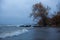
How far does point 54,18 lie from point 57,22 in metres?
2.46

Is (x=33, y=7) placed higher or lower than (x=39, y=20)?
higher

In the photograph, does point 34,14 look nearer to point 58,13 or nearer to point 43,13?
point 43,13

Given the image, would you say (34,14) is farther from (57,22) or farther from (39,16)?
(57,22)

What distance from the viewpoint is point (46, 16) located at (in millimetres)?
66312

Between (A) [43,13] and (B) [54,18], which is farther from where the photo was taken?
(A) [43,13]

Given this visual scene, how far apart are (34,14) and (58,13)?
339 inches

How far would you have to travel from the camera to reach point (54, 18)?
204ft

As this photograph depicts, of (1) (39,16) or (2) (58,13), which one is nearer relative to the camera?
(2) (58,13)

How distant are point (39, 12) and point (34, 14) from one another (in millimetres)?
2889

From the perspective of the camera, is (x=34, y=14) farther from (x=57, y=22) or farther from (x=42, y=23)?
(x=57, y=22)

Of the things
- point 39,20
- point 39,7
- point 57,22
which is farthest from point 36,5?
point 57,22

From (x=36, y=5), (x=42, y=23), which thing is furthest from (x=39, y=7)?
(x=42, y=23)

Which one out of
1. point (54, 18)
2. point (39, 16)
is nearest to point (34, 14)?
point (39, 16)

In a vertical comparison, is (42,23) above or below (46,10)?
below
